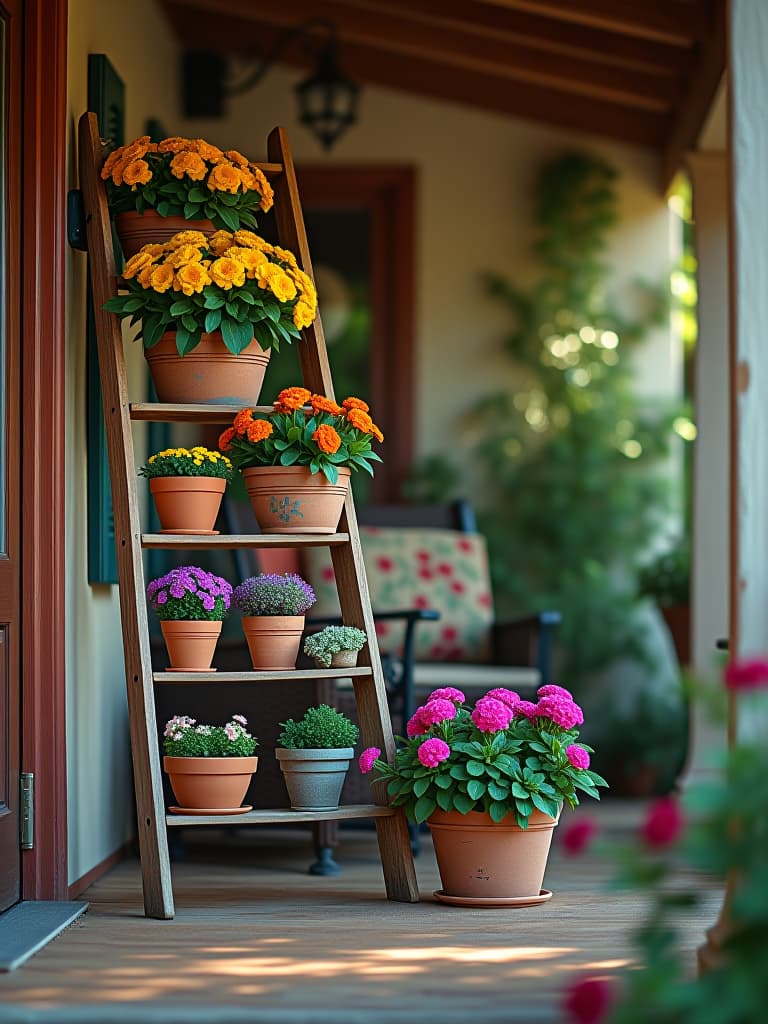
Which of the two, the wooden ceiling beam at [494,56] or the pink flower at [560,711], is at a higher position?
the wooden ceiling beam at [494,56]

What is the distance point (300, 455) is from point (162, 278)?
49cm

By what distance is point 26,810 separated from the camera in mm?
3172

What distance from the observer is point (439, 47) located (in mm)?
4934

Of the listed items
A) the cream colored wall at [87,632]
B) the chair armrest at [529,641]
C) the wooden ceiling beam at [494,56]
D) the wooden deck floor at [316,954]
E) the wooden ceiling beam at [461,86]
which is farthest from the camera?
the wooden ceiling beam at [461,86]

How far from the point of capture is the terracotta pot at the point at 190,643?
3.21 m

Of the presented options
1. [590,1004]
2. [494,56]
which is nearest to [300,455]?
[590,1004]

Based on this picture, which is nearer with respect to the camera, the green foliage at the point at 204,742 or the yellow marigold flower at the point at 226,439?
the green foliage at the point at 204,742

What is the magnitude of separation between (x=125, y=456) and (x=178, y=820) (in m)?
0.79

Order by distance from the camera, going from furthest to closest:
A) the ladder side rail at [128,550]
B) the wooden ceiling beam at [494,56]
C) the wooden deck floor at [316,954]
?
the wooden ceiling beam at [494,56] < the ladder side rail at [128,550] < the wooden deck floor at [316,954]

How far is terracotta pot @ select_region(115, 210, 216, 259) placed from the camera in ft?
10.9

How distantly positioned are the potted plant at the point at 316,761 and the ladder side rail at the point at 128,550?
315mm

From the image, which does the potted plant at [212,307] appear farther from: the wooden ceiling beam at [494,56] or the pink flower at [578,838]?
the wooden ceiling beam at [494,56]

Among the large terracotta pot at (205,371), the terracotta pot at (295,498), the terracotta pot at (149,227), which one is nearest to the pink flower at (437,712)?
the terracotta pot at (295,498)

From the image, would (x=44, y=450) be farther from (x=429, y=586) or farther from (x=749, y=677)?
(x=749, y=677)
